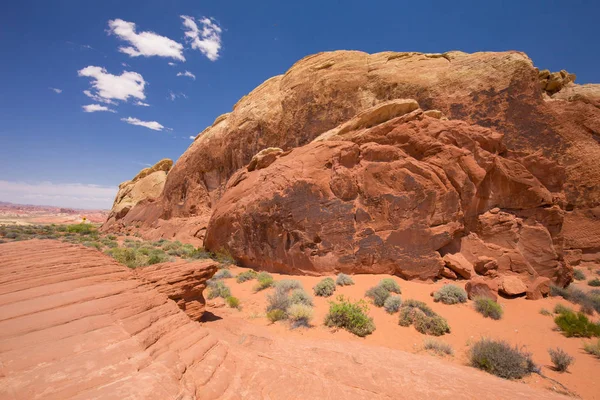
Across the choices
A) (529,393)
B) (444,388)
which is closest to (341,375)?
(444,388)

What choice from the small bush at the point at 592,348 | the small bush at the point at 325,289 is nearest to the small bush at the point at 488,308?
the small bush at the point at 592,348

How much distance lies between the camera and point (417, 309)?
275 inches

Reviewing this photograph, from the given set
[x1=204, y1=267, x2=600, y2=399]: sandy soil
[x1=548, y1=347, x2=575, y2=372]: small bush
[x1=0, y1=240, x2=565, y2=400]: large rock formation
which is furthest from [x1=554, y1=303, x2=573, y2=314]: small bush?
[x1=0, y1=240, x2=565, y2=400]: large rock formation

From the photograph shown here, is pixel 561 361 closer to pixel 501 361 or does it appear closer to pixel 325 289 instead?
pixel 501 361

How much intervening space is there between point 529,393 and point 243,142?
22.2 meters

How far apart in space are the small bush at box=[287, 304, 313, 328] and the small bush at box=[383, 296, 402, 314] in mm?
2043

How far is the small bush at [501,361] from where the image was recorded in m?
4.85

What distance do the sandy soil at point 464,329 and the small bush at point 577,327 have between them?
21 centimetres

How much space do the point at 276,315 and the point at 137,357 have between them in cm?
482

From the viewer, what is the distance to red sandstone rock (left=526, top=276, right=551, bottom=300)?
27.0ft

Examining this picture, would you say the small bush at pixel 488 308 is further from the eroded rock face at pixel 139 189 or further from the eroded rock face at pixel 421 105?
the eroded rock face at pixel 139 189

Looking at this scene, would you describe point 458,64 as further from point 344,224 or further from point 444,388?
point 444,388

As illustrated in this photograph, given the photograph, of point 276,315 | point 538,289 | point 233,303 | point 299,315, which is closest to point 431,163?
point 538,289

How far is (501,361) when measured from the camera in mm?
4926
